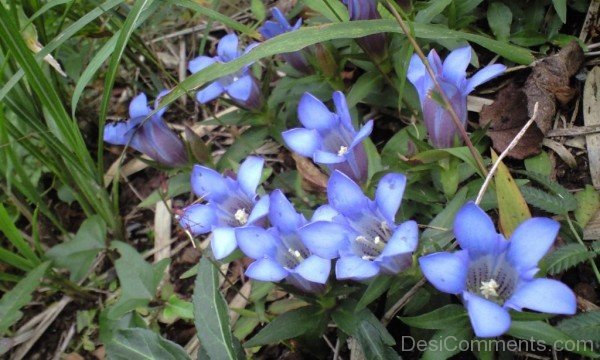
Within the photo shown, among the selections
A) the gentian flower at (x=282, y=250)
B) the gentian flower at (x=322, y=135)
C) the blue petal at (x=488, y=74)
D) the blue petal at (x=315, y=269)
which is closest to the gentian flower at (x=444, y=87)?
the blue petal at (x=488, y=74)

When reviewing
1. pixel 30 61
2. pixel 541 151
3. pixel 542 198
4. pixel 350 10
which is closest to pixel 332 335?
pixel 542 198

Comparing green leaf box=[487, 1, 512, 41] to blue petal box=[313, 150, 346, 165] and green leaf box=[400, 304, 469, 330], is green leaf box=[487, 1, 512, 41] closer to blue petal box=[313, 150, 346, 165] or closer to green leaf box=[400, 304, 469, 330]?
blue petal box=[313, 150, 346, 165]

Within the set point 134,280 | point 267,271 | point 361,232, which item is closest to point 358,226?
point 361,232

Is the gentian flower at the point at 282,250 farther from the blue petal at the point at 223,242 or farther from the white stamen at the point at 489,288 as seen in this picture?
the white stamen at the point at 489,288

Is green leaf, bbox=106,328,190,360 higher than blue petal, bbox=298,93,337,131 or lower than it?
lower

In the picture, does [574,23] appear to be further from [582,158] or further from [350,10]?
[350,10]

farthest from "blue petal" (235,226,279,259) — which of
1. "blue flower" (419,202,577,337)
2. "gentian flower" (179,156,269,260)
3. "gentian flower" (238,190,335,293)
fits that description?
"blue flower" (419,202,577,337)
